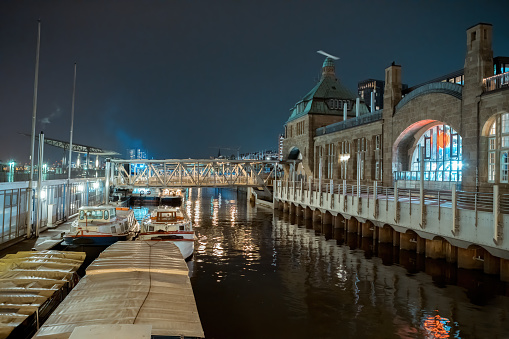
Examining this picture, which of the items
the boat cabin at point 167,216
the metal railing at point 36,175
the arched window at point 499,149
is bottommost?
the boat cabin at point 167,216

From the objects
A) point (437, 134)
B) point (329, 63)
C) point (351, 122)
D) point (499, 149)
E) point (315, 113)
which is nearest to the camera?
point (499, 149)

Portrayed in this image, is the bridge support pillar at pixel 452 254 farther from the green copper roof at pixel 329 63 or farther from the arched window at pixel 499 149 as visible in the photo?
the green copper roof at pixel 329 63

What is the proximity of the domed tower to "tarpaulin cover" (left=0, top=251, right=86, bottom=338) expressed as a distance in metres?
62.3

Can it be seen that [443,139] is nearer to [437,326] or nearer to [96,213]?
[437,326]

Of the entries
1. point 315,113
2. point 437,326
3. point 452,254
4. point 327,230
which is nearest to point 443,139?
point 327,230

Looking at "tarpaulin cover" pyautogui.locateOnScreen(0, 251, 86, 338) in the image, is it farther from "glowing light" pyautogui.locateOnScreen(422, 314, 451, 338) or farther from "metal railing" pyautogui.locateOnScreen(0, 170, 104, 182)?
"glowing light" pyautogui.locateOnScreen(422, 314, 451, 338)

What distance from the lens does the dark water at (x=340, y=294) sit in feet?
58.4

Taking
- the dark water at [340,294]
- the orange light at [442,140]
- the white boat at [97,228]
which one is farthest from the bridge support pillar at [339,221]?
Result: the white boat at [97,228]

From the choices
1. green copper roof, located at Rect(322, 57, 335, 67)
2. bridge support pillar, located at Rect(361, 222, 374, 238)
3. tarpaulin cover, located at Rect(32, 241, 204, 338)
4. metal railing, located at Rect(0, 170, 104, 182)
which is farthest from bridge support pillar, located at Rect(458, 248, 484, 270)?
green copper roof, located at Rect(322, 57, 335, 67)

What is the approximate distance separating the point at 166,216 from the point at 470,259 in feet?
76.6

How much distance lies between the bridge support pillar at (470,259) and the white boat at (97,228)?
24551mm

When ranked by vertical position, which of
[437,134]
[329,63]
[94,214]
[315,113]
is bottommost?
[94,214]

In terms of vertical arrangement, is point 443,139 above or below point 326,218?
above

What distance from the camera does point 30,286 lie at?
1548 cm
